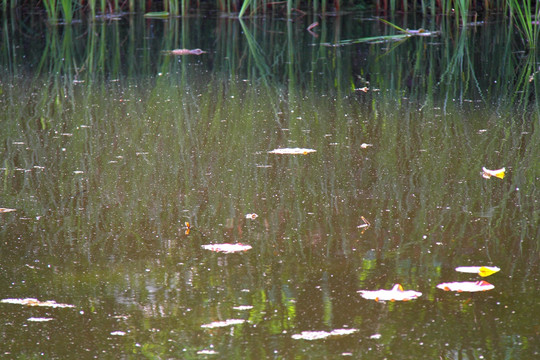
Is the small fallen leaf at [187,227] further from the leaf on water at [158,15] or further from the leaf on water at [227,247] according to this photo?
the leaf on water at [158,15]

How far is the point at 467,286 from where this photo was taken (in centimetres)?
200

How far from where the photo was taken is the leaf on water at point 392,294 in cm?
195

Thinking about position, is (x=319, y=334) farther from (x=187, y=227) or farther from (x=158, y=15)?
(x=158, y=15)

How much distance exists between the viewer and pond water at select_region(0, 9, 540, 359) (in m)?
1.80

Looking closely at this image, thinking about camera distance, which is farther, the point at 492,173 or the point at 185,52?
the point at 185,52

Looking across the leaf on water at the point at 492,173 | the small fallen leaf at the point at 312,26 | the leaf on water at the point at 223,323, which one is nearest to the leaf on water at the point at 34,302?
the leaf on water at the point at 223,323

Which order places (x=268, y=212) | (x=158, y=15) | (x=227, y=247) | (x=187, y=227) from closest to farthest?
1. (x=227, y=247)
2. (x=187, y=227)
3. (x=268, y=212)
4. (x=158, y=15)

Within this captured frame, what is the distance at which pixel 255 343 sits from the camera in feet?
5.68

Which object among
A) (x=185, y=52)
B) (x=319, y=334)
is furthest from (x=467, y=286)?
(x=185, y=52)

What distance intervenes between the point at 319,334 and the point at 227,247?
598mm

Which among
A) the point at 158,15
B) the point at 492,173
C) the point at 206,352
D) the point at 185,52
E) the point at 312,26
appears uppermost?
the point at 158,15

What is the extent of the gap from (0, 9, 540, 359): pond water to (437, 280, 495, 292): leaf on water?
0.02m

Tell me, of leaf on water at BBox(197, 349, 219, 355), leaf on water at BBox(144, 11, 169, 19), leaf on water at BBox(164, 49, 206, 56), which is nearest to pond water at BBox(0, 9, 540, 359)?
leaf on water at BBox(197, 349, 219, 355)

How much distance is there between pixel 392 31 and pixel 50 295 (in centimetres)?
610
